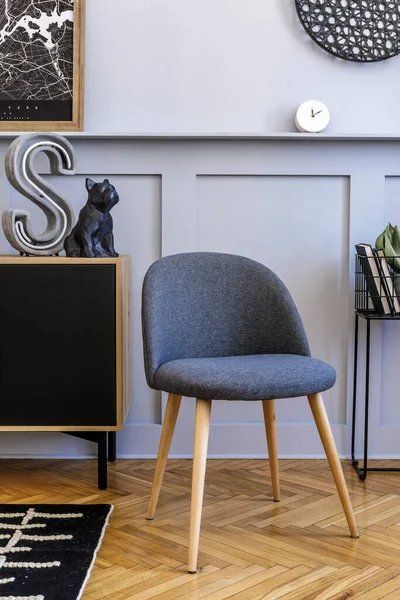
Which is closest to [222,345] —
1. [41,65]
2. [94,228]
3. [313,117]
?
[94,228]

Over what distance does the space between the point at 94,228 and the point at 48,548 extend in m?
1.01

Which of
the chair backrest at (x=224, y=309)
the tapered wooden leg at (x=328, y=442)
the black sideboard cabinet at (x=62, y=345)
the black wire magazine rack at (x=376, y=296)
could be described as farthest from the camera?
the black wire magazine rack at (x=376, y=296)

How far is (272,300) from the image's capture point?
7.17ft

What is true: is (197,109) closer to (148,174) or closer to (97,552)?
(148,174)

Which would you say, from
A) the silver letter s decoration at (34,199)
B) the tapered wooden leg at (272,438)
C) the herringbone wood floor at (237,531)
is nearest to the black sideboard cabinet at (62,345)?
the silver letter s decoration at (34,199)

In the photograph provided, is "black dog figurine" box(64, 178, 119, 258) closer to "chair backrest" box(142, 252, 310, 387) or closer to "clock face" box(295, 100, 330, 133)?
"chair backrest" box(142, 252, 310, 387)

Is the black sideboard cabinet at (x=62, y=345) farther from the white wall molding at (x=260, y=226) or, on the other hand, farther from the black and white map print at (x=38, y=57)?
the black and white map print at (x=38, y=57)

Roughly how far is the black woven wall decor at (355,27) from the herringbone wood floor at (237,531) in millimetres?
1495

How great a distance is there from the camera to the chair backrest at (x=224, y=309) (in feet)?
6.97

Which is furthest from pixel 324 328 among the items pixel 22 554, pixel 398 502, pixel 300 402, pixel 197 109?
pixel 22 554

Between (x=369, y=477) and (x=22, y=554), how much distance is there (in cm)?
124

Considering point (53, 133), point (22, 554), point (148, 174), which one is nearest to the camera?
point (22, 554)

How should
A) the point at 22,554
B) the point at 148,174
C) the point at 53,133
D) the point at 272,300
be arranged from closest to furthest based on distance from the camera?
the point at 22,554, the point at 272,300, the point at 53,133, the point at 148,174

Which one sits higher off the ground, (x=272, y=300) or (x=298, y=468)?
(x=272, y=300)
